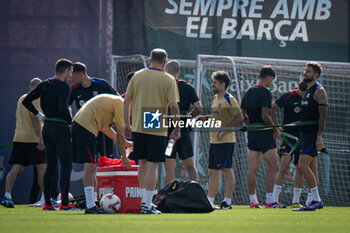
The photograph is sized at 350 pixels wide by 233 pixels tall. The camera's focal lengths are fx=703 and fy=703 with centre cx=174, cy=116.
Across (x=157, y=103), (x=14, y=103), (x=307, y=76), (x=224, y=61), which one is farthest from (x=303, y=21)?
(x=157, y=103)

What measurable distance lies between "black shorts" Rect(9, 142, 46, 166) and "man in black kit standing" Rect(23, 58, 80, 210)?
2.06 m

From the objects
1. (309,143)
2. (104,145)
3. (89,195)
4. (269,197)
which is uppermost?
(309,143)

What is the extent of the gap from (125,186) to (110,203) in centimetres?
28

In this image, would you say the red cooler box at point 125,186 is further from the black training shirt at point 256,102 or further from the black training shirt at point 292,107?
the black training shirt at point 292,107

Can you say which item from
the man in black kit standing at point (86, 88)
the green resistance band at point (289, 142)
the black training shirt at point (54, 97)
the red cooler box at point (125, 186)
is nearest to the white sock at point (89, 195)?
the red cooler box at point (125, 186)

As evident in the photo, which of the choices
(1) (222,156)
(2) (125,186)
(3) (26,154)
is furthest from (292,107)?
(3) (26,154)

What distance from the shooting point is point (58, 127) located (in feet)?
27.7

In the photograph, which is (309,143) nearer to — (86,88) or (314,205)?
(314,205)

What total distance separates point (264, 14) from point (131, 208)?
6614 millimetres

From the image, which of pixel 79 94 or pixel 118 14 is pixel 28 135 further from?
pixel 118 14

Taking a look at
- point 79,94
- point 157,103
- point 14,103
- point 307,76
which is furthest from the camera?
point 14,103

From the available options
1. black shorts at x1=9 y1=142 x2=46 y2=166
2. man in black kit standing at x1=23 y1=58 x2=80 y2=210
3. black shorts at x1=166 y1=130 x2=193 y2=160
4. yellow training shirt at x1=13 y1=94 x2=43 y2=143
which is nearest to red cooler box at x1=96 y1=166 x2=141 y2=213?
man in black kit standing at x1=23 y1=58 x2=80 y2=210

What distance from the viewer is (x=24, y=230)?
5426 millimetres

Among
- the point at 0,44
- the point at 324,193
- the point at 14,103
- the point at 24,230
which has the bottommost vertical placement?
the point at 324,193
